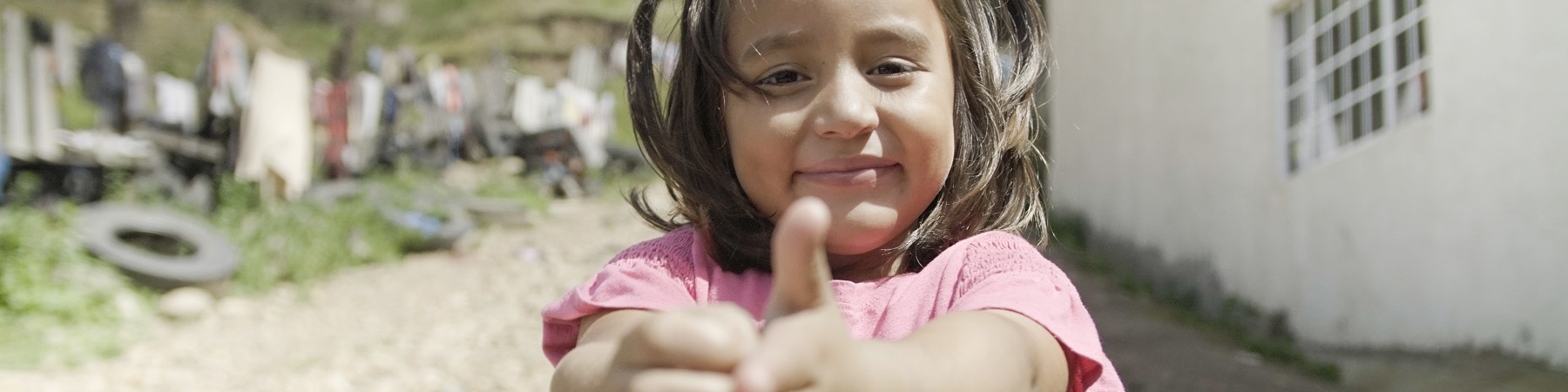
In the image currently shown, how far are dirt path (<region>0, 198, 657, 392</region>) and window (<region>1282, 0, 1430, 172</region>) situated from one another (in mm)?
3716

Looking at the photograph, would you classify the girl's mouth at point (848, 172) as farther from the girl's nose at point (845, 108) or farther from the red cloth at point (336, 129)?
the red cloth at point (336, 129)

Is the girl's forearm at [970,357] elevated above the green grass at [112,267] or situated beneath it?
elevated above

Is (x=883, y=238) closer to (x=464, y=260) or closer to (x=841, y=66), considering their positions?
(x=841, y=66)

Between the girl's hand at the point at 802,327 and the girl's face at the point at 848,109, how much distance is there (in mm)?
498

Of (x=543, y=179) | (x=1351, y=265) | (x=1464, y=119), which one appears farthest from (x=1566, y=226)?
(x=543, y=179)


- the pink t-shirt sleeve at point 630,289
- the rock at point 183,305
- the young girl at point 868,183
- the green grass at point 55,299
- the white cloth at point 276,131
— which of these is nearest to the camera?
the young girl at point 868,183

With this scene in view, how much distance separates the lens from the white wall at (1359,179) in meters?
3.67

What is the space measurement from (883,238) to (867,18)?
264 mm

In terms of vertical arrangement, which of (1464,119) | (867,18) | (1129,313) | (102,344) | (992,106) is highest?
(867,18)

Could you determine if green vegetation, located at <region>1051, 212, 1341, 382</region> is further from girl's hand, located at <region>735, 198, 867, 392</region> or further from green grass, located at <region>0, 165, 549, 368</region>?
A: green grass, located at <region>0, 165, 549, 368</region>

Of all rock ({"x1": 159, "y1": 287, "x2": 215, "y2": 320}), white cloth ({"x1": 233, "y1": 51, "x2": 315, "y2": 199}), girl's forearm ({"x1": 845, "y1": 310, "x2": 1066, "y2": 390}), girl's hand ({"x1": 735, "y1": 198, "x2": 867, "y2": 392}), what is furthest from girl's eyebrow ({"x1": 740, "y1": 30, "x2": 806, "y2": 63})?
white cloth ({"x1": 233, "y1": 51, "x2": 315, "y2": 199})

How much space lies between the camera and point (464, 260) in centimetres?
727

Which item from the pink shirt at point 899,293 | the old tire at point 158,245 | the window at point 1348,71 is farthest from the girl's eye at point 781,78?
the old tire at point 158,245

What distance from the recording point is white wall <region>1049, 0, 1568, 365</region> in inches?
145
